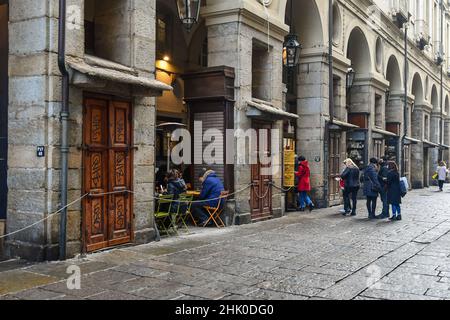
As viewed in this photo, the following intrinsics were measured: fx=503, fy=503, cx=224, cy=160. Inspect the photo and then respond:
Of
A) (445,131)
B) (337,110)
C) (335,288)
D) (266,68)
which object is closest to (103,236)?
(335,288)

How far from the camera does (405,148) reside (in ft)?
87.7

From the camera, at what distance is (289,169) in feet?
48.6

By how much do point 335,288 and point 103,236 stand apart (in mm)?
4009

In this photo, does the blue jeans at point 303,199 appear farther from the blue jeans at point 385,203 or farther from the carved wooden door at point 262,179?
the carved wooden door at point 262,179

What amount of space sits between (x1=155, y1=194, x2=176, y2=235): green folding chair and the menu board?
5350 mm

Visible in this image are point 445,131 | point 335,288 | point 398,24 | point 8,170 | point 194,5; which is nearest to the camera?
point 335,288

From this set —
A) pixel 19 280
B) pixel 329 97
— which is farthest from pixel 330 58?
pixel 19 280

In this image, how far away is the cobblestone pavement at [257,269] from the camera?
5941 millimetres

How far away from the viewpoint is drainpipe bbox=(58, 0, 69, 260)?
735 centimetres

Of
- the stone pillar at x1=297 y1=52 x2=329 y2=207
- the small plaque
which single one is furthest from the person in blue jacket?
the stone pillar at x1=297 y1=52 x2=329 y2=207

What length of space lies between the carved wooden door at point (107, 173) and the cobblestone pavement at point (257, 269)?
15.2 inches

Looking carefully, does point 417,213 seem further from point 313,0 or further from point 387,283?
point 387,283

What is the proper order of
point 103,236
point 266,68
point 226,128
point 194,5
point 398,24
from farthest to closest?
1. point 398,24
2. point 266,68
3. point 226,128
4. point 194,5
5. point 103,236

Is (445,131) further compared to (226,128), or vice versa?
(445,131)
